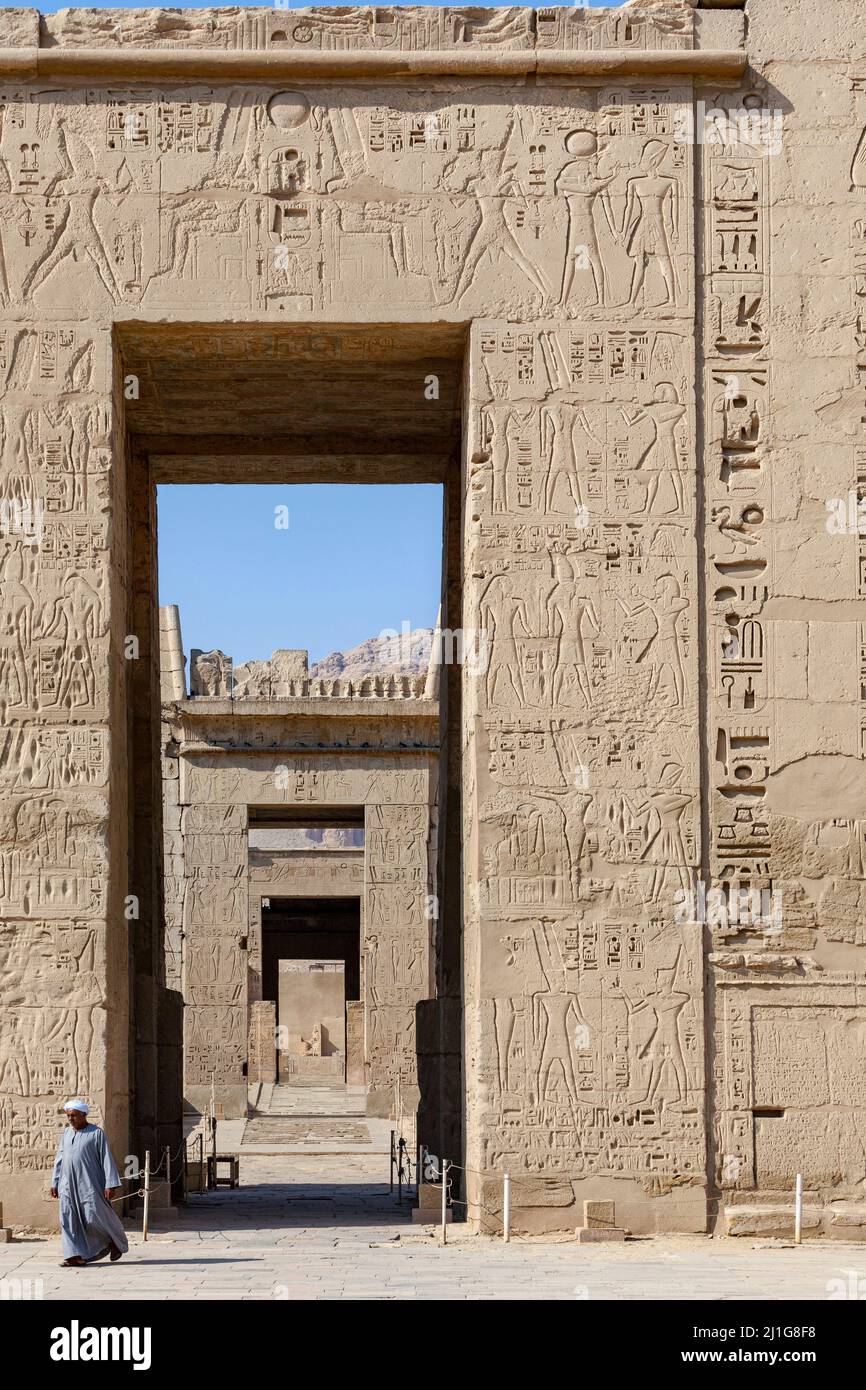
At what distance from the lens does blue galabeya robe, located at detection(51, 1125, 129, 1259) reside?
845 centimetres

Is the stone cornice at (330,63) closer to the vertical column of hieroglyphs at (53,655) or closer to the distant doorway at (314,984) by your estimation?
the vertical column of hieroglyphs at (53,655)

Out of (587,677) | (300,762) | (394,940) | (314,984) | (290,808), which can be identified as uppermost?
(300,762)

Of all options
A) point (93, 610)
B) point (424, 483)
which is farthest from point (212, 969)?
point (93, 610)

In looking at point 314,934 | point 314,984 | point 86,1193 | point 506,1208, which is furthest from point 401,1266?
point 314,984

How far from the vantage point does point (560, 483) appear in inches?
412

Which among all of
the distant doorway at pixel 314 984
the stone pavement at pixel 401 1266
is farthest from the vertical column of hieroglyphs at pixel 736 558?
the distant doorway at pixel 314 984

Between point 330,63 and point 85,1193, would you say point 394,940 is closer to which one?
point 330,63

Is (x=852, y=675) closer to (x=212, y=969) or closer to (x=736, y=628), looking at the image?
(x=736, y=628)

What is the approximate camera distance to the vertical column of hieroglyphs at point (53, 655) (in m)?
9.95

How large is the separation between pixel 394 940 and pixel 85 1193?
13.3 metres

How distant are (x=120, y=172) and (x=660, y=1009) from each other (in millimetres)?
5725

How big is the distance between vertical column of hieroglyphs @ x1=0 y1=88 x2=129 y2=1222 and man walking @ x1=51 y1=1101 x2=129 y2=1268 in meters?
1.19

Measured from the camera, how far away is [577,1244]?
31.4ft

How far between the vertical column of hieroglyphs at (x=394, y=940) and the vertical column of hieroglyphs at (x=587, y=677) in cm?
1109
